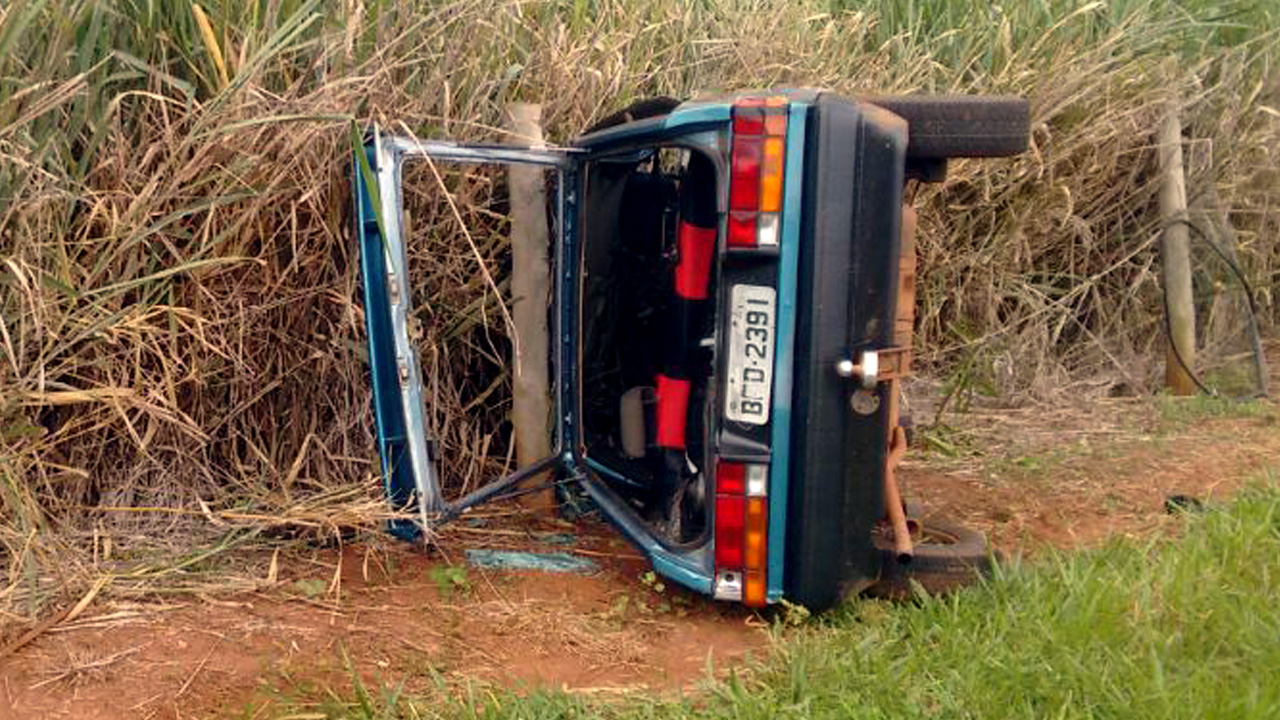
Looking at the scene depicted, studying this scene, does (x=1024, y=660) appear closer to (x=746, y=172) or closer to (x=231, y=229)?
(x=746, y=172)

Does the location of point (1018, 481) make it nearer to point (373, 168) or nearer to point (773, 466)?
point (773, 466)

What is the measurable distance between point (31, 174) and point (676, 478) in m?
1.95

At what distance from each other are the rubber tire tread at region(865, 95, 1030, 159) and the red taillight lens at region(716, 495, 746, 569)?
1017mm

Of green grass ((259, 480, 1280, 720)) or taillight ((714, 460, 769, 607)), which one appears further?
taillight ((714, 460, 769, 607))

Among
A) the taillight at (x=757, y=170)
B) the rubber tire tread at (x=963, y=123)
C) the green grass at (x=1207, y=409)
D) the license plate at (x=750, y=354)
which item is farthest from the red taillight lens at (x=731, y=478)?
the green grass at (x=1207, y=409)

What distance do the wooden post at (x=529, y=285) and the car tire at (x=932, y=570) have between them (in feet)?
4.28

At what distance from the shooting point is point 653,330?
13.5 feet

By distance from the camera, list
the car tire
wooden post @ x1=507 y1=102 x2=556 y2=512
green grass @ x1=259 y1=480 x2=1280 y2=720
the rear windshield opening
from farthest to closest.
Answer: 1. wooden post @ x1=507 y1=102 x2=556 y2=512
2. the rear windshield opening
3. the car tire
4. green grass @ x1=259 y1=480 x2=1280 y2=720

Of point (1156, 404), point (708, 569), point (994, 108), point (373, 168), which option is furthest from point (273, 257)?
point (1156, 404)

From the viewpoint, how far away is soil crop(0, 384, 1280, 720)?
285 centimetres

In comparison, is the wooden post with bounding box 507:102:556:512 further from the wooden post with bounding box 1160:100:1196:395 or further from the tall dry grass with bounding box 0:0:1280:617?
the wooden post with bounding box 1160:100:1196:395

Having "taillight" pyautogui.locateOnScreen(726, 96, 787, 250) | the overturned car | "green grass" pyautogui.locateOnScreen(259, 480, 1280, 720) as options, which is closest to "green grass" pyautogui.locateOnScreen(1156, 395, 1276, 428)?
"green grass" pyautogui.locateOnScreen(259, 480, 1280, 720)

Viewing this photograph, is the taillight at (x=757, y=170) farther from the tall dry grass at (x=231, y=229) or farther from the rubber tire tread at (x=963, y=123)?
the tall dry grass at (x=231, y=229)

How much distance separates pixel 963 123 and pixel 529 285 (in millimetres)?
1527
